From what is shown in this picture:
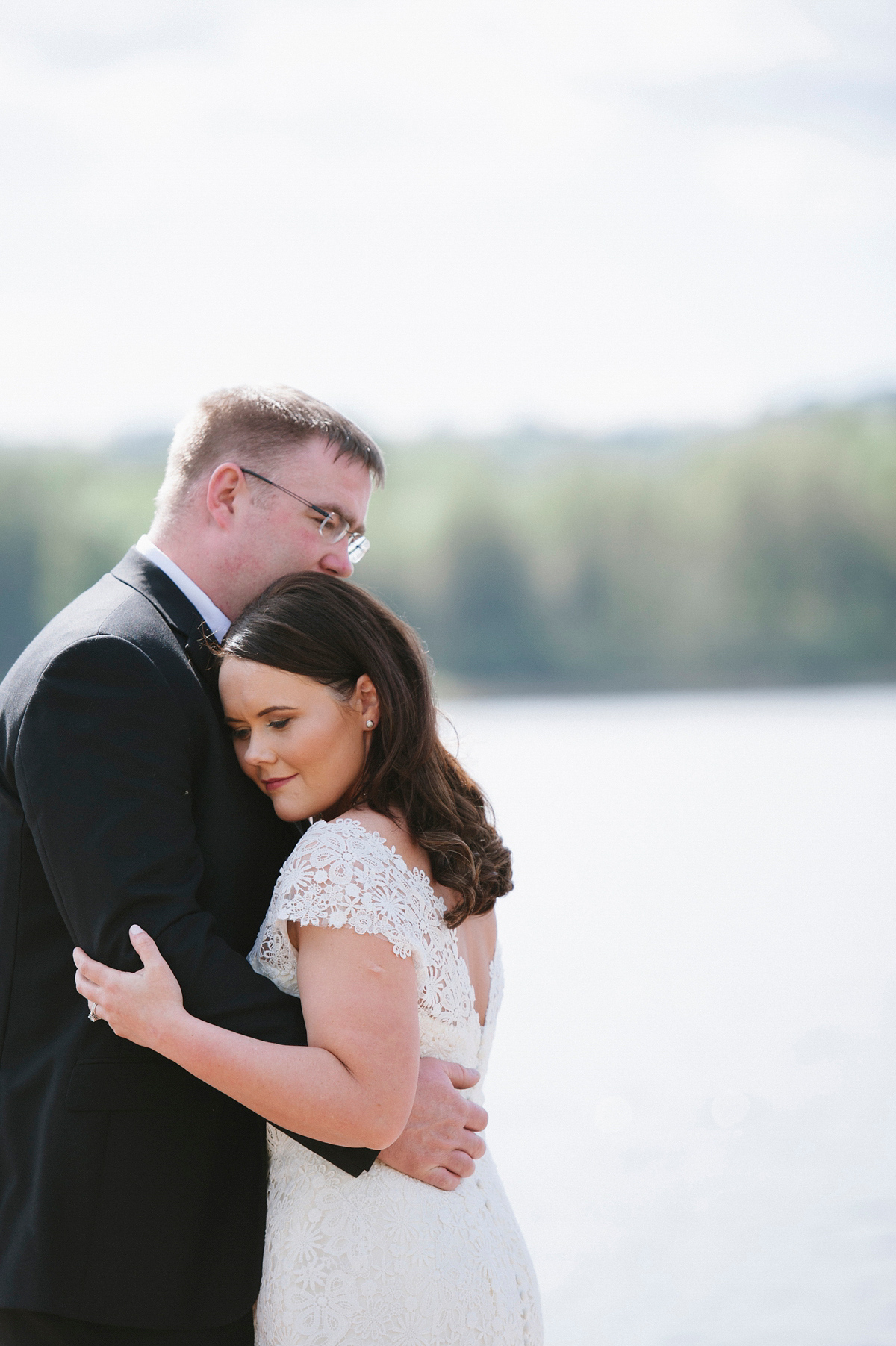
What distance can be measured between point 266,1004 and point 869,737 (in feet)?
84.8

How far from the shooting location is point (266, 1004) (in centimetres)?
170

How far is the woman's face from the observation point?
1.87 meters

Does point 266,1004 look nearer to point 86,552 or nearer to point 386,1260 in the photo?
point 386,1260

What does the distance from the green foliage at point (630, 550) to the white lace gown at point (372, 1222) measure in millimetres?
41534

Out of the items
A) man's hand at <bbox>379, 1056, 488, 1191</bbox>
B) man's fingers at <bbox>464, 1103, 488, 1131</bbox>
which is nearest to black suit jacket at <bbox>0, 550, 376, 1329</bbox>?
man's hand at <bbox>379, 1056, 488, 1191</bbox>

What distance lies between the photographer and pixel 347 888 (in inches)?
67.8

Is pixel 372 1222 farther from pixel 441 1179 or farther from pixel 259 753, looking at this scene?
pixel 259 753

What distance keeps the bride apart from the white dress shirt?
120 mm

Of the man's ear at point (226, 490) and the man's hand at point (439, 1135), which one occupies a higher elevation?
the man's ear at point (226, 490)

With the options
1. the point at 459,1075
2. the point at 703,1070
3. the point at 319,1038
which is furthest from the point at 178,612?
the point at 703,1070

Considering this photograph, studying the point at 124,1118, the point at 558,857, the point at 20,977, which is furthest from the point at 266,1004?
the point at 558,857

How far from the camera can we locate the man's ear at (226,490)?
7.09 feet

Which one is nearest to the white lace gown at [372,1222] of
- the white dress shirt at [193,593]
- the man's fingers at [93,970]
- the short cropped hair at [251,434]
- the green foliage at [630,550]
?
the man's fingers at [93,970]

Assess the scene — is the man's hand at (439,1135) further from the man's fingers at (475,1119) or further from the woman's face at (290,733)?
the woman's face at (290,733)
